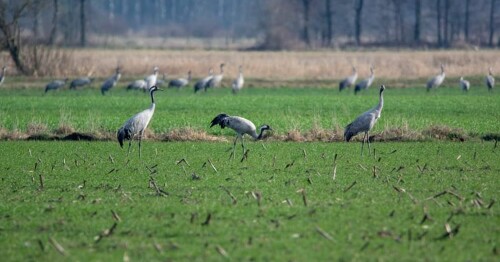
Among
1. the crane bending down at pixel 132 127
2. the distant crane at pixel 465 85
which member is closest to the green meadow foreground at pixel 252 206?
the crane bending down at pixel 132 127

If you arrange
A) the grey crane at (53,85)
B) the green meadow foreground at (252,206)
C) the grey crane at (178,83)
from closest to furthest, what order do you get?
the green meadow foreground at (252,206) → the grey crane at (53,85) → the grey crane at (178,83)

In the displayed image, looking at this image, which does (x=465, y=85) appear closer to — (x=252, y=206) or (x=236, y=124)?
(x=236, y=124)

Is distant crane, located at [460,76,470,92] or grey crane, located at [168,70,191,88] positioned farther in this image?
grey crane, located at [168,70,191,88]

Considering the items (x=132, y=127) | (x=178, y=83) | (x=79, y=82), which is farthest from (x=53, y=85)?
(x=132, y=127)

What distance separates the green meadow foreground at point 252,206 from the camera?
10.9 metres

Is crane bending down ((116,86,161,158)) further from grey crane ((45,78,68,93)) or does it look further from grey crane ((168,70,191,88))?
grey crane ((168,70,191,88))

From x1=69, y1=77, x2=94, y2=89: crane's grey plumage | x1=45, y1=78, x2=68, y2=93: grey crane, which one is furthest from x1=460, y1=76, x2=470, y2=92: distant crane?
x1=45, y1=78, x2=68, y2=93: grey crane

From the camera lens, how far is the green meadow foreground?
1091 cm

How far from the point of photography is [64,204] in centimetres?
1391

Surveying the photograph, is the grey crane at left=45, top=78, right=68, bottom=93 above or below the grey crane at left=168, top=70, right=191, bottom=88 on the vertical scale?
above

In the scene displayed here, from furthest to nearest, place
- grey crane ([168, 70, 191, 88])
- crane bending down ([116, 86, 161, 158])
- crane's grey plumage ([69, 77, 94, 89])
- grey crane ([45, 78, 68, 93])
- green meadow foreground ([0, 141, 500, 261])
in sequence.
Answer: grey crane ([168, 70, 191, 88]) < crane's grey plumage ([69, 77, 94, 89]) < grey crane ([45, 78, 68, 93]) < crane bending down ([116, 86, 161, 158]) < green meadow foreground ([0, 141, 500, 261])

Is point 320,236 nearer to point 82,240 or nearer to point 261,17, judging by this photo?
point 82,240

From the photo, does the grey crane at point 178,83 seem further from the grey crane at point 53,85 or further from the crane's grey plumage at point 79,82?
the grey crane at point 53,85

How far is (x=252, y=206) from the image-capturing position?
13.6 m
